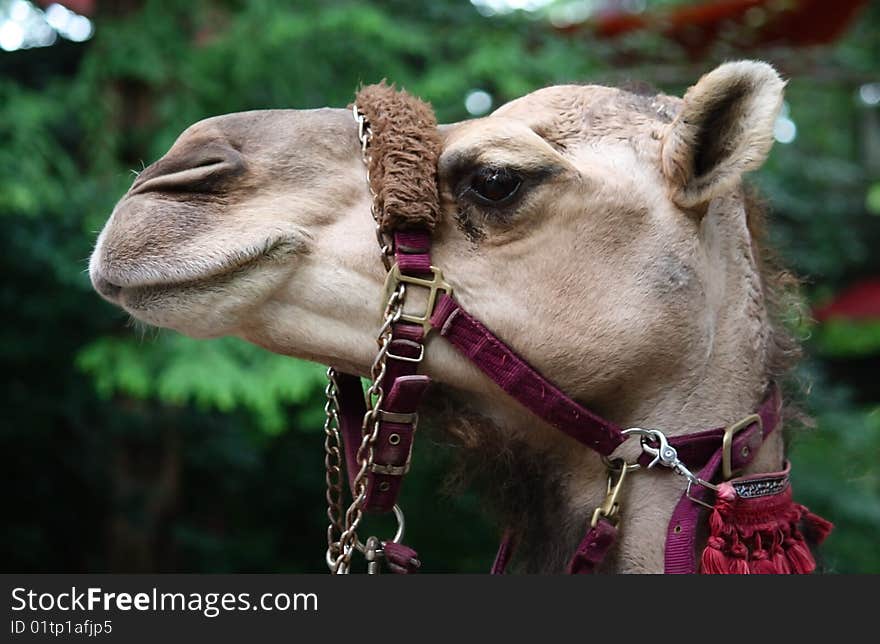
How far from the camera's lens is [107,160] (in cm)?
473

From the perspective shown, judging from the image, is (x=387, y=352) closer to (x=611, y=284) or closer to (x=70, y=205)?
(x=611, y=284)

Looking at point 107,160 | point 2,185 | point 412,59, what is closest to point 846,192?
point 412,59

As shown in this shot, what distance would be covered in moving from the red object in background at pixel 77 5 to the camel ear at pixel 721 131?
3763 mm

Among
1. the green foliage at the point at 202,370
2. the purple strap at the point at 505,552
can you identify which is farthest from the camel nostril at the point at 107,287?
the green foliage at the point at 202,370

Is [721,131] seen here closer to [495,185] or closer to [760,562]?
[495,185]

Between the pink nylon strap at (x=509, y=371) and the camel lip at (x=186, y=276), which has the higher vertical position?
the camel lip at (x=186, y=276)

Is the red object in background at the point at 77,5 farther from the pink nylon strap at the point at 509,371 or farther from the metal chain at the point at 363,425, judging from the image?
the pink nylon strap at the point at 509,371

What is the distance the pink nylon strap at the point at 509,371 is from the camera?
179cm

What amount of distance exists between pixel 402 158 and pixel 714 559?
101 cm

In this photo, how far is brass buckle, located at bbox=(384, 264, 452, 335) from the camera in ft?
5.81

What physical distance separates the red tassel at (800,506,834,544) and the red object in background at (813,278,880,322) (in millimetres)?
5715

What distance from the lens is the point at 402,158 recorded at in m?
1.83

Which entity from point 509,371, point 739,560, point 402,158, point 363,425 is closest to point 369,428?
point 363,425

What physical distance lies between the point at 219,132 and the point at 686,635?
1.36 meters
